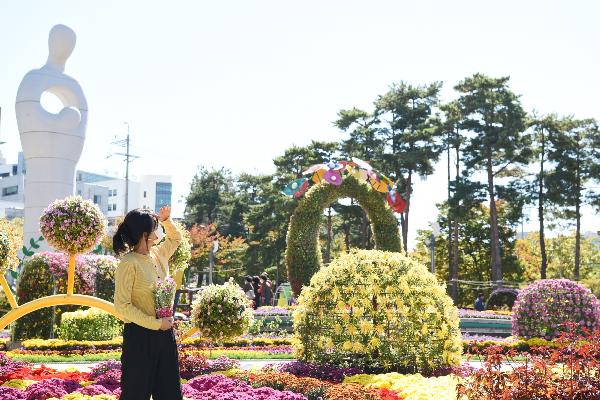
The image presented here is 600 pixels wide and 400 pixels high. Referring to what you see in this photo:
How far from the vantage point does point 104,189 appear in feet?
281

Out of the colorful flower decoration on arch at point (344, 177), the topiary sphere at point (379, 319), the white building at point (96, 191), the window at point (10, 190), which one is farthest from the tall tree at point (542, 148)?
the window at point (10, 190)

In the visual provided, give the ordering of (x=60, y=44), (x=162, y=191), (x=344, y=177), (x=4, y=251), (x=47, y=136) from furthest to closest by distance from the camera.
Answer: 1. (x=162, y=191)
2. (x=60, y=44)
3. (x=47, y=136)
4. (x=344, y=177)
5. (x=4, y=251)

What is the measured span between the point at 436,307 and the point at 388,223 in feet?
42.8

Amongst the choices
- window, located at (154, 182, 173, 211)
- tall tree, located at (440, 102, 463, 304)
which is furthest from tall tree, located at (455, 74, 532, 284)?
window, located at (154, 182, 173, 211)

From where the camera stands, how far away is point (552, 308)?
13031 mm

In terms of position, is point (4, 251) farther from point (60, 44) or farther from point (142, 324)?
point (60, 44)

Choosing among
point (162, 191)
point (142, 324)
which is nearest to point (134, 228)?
point (142, 324)

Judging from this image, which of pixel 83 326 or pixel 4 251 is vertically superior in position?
pixel 4 251

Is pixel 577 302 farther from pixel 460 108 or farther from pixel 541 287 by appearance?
pixel 460 108

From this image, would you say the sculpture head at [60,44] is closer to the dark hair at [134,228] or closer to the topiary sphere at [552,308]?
the topiary sphere at [552,308]

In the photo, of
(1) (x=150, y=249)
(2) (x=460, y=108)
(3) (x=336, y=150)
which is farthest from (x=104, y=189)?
(1) (x=150, y=249)

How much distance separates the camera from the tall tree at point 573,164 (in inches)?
1359

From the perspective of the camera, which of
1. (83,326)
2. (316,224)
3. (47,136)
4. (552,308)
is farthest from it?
(47,136)

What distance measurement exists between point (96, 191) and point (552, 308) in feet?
256
